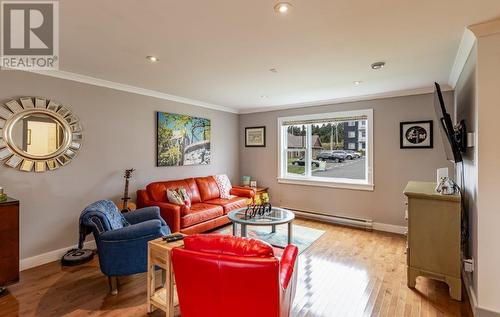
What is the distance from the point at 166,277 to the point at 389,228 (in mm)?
3729

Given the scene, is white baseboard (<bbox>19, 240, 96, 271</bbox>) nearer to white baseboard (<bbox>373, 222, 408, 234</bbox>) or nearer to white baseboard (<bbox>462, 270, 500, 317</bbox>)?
white baseboard (<bbox>462, 270, 500, 317</bbox>)

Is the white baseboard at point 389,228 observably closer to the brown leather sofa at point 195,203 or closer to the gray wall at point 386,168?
the gray wall at point 386,168

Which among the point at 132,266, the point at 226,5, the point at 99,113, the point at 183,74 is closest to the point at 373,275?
the point at 132,266

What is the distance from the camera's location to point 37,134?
115 inches

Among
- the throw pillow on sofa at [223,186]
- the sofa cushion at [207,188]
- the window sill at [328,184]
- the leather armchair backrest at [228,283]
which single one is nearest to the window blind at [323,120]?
the window sill at [328,184]

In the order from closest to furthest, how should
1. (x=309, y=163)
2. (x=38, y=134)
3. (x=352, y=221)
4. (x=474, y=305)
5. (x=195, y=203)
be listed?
(x=474, y=305), (x=38, y=134), (x=195, y=203), (x=352, y=221), (x=309, y=163)

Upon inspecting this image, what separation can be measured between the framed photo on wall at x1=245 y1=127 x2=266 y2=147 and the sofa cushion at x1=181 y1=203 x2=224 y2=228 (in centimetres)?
206

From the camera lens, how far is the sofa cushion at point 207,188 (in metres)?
4.57

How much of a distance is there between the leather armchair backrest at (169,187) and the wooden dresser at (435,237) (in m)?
3.22

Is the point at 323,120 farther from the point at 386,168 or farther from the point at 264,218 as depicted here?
the point at 264,218

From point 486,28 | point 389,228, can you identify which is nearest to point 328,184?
point 389,228

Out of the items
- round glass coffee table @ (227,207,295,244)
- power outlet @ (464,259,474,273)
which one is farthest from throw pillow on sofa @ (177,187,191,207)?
power outlet @ (464,259,474,273)

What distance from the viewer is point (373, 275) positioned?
2.72m

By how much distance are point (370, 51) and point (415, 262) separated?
2.17m
